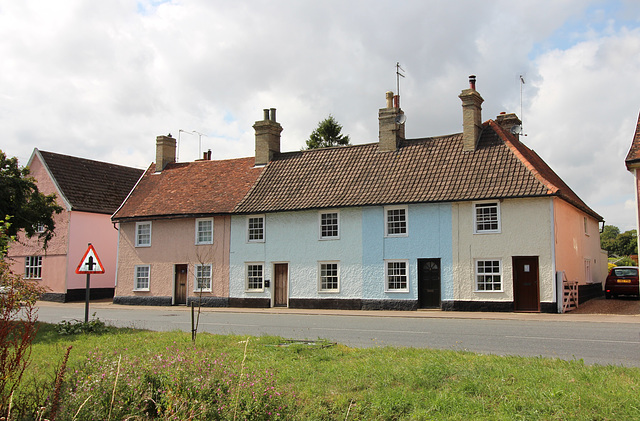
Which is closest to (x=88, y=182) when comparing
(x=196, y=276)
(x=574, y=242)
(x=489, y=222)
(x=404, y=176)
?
(x=196, y=276)

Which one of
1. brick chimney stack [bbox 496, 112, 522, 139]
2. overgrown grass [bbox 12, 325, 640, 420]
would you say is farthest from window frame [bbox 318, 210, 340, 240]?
overgrown grass [bbox 12, 325, 640, 420]

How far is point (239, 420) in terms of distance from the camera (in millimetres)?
6543

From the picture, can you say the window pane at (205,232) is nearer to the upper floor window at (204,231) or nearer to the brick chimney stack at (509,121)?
the upper floor window at (204,231)

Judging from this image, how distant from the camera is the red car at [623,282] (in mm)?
27773

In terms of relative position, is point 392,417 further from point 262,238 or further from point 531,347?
Answer: point 262,238

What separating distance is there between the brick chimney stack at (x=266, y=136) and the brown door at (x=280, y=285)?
21.9 feet

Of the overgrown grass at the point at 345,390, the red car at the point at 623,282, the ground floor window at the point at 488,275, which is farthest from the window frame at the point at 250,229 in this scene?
the overgrown grass at the point at 345,390

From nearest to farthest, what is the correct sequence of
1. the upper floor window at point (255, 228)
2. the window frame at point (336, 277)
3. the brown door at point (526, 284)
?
the brown door at point (526, 284), the window frame at point (336, 277), the upper floor window at point (255, 228)

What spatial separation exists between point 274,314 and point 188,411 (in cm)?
1804

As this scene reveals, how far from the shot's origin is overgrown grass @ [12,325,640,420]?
661 centimetres

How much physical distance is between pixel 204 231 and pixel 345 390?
23.6 metres

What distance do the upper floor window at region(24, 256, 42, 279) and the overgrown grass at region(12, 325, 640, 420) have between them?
29.2m

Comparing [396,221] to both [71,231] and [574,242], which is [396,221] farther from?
[71,231]

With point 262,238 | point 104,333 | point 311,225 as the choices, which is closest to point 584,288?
point 311,225
